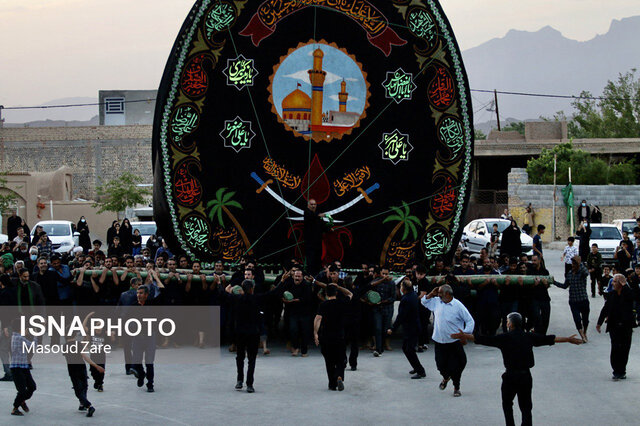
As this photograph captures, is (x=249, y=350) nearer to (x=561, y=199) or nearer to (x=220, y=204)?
(x=220, y=204)

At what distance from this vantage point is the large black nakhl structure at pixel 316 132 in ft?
57.4

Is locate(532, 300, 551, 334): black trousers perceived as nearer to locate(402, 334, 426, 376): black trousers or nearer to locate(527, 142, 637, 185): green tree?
locate(402, 334, 426, 376): black trousers

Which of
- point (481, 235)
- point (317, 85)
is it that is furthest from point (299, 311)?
point (481, 235)

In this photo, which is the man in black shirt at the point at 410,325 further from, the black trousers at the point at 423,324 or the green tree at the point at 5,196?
the green tree at the point at 5,196

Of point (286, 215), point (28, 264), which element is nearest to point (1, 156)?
point (28, 264)

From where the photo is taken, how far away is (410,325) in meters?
14.0

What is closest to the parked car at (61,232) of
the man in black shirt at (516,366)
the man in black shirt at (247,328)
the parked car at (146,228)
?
the parked car at (146,228)

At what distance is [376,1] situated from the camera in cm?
1805

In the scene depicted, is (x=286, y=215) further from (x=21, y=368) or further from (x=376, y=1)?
(x=21, y=368)

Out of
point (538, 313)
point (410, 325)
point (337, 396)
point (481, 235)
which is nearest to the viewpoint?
point (337, 396)

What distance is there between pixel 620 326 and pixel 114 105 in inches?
2403

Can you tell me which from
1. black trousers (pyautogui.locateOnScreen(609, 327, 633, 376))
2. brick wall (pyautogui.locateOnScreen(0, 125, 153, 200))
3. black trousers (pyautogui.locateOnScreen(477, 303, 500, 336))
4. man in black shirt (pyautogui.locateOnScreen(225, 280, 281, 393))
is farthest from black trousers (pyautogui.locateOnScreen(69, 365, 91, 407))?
brick wall (pyautogui.locateOnScreen(0, 125, 153, 200))

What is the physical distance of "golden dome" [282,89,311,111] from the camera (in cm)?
1795

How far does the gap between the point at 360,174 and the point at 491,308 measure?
3576 mm
